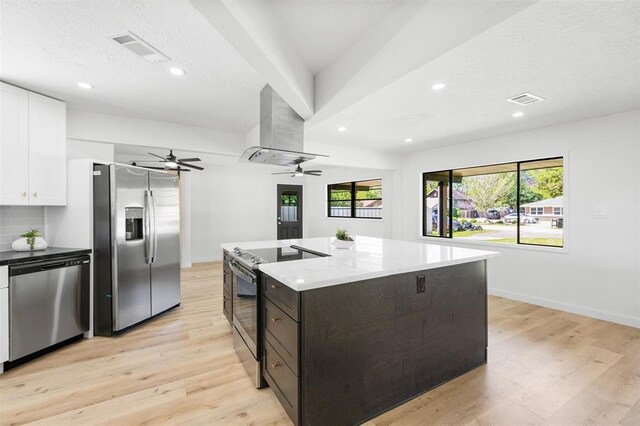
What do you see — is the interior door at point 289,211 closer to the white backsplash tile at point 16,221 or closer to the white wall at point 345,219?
the white wall at point 345,219

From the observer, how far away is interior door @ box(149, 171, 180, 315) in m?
3.46

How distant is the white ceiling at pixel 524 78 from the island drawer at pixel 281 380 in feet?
7.52

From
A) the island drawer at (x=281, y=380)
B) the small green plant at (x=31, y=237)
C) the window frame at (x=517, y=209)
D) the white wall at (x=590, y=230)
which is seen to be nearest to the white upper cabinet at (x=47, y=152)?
the small green plant at (x=31, y=237)

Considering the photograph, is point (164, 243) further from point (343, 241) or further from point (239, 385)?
point (343, 241)

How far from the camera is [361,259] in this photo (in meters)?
2.25

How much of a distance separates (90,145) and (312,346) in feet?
12.8

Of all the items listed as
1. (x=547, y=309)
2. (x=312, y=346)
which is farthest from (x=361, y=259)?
(x=547, y=309)

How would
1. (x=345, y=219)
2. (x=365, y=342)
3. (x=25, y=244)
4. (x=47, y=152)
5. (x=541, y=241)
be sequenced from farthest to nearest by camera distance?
(x=345, y=219) < (x=541, y=241) < (x=47, y=152) < (x=25, y=244) < (x=365, y=342)

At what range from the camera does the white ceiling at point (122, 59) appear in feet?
5.86

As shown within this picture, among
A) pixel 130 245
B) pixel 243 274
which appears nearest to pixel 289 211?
pixel 130 245

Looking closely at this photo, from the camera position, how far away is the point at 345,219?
307 inches

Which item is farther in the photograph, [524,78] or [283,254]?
[283,254]

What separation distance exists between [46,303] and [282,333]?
7.88ft

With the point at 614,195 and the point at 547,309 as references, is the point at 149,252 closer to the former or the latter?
the point at 547,309
